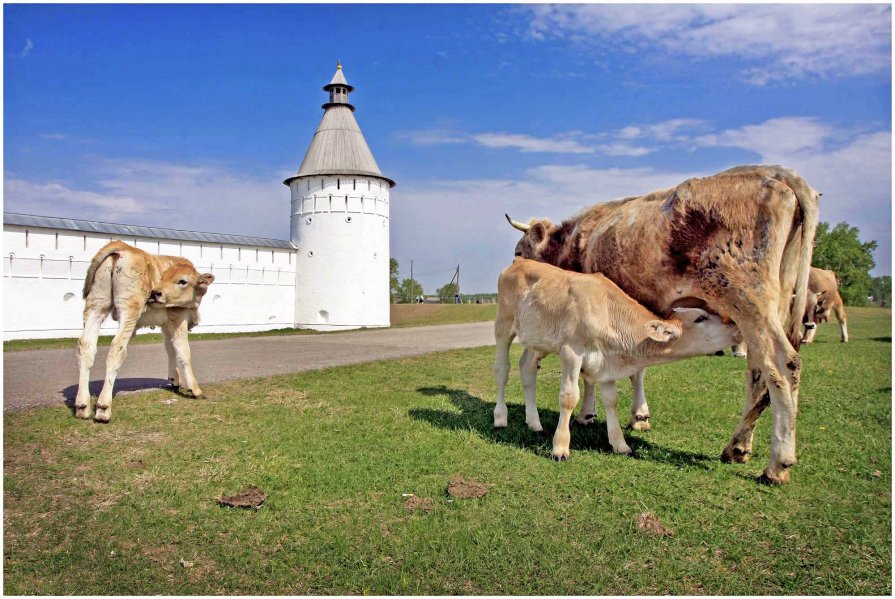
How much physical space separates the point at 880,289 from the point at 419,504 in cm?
9195

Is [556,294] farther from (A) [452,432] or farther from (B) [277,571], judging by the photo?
(B) [277,571]

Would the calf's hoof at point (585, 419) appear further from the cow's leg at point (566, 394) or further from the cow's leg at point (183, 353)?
the cow's leg at point (183, 353)

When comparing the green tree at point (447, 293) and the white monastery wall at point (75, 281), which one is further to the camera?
the green tree at point (447, 293)

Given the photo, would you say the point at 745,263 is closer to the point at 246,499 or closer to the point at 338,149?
the point at 246,499

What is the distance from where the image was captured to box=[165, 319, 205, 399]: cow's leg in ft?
32.3

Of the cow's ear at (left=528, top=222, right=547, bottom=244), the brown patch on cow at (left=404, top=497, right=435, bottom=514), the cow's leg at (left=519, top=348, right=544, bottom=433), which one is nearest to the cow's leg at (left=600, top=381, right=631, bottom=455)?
the cow's leg at (left=519, top=348, right=544, bottom=433)

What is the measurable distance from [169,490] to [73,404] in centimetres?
481

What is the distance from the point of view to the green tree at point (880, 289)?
2894 inches

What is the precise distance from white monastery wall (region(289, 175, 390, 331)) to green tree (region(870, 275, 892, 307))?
66.0 m

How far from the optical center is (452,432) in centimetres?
770

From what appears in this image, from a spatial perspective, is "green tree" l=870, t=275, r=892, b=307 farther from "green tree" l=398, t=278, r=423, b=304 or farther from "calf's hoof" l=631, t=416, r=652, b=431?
"calf's hoof" l=631, t=416, r=652, b=431

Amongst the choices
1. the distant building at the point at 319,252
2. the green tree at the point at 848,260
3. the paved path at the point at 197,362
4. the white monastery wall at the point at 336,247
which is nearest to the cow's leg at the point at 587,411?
the paved path at the point at 197,362

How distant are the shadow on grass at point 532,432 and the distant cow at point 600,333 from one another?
1.27ft

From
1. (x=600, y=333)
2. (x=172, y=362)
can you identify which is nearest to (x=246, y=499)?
(x=600, y=333)
